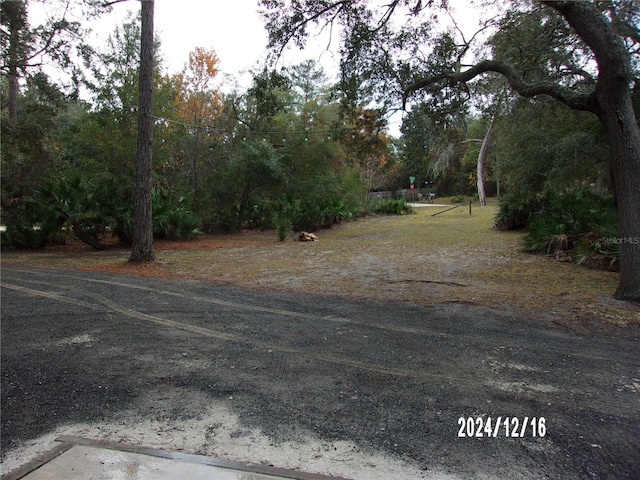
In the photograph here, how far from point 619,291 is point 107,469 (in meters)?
7.06

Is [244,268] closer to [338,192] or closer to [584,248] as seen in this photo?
[584,248]

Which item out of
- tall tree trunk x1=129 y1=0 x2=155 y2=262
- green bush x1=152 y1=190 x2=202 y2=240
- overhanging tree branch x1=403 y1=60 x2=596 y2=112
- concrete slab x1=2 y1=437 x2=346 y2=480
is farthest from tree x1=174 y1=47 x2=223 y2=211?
concrete slab x1=2 y1=437 x2=346 y2=480

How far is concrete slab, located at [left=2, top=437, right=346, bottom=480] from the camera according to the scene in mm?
2125

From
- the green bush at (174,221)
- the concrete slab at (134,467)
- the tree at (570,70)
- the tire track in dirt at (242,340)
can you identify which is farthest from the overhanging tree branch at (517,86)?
the green bush at (174,221)

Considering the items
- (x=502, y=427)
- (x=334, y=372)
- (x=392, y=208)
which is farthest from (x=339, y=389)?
(x=392, y=208)

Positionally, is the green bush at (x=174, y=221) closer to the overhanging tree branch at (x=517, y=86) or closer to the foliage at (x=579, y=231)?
the overhanging tree branch at (x=517, y=86)

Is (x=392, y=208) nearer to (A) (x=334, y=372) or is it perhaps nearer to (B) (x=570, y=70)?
(B) (x=570, y=70)

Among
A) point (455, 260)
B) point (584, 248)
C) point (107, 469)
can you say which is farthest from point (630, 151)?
point (107, 469)

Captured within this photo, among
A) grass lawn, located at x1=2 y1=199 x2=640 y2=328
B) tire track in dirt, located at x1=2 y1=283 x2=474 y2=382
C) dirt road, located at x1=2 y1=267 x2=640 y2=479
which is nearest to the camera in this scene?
dirt road, located at x1=2 y1=267 x2=640 y2=479

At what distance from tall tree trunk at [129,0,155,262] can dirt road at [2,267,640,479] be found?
5.09 m

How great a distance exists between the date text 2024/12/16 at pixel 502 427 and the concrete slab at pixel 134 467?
3.33ft

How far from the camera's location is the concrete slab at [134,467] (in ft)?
6.97

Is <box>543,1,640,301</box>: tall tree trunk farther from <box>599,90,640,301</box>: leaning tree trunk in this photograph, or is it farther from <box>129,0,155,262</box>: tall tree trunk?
<box>129,0,155,262</box>: tall tree trunk

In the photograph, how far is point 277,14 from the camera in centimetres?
786
